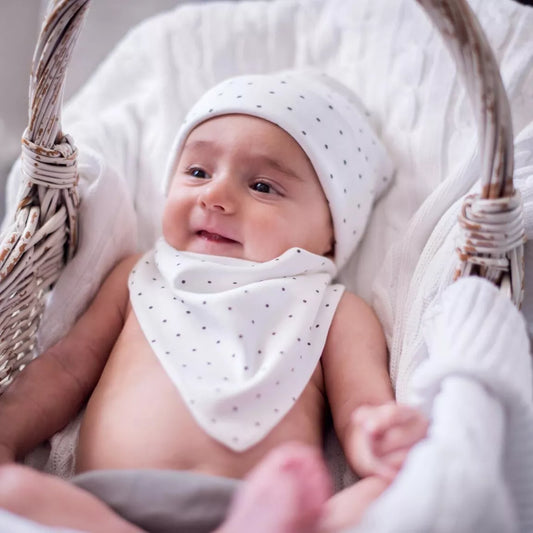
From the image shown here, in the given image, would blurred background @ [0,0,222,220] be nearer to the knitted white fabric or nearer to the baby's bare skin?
the baby's bare skin

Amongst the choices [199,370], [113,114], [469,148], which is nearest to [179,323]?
[199,370]

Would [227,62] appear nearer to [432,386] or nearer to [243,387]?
[243,387]

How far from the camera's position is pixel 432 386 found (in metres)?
0.66

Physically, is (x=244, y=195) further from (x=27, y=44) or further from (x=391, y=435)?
(x=27, y=44)

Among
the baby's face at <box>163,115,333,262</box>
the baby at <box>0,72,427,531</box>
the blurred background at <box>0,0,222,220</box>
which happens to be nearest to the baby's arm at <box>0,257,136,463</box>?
the baby at <box>0,72,427,531</box>

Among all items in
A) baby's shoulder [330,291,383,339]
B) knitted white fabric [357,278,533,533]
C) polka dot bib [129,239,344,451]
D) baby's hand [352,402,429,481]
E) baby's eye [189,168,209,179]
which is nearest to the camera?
knitted white fabric [357,278,533,533]

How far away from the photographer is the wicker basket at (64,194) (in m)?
0.68

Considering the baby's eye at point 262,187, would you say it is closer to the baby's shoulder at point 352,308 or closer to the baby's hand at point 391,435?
the baby's shoulder at point 352,308

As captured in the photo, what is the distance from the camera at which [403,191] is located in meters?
1.14

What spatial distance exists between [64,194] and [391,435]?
0.60m

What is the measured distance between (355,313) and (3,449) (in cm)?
51

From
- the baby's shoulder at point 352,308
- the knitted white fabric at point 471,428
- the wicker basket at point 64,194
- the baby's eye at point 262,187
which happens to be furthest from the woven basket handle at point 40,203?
the knitted white fabric at point 471,428

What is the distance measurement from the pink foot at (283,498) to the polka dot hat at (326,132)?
1.76ft

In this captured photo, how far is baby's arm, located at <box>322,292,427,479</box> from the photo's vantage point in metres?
0.66
